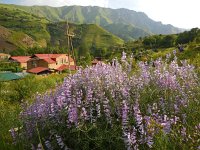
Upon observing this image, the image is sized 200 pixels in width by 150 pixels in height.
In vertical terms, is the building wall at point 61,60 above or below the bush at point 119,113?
below

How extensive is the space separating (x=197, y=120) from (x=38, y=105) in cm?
238

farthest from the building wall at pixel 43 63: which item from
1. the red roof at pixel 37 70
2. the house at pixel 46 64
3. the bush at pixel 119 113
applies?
the bush at pixel 119 113

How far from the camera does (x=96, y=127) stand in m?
3.84

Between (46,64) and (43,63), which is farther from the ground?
(43,63)

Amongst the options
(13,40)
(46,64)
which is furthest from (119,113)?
(13,40)

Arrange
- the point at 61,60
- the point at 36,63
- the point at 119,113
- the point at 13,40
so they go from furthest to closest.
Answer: the point at 13,40
the point at 61,60
the point at 36,63
the point at 119,113

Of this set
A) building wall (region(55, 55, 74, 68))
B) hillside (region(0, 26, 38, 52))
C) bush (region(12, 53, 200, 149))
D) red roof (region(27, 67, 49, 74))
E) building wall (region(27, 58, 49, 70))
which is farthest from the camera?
hillside (region(0, 26, 38, 52))

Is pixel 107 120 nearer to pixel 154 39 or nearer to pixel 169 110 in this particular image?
pixel 169 110

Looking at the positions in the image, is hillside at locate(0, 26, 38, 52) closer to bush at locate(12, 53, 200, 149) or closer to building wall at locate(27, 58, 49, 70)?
building wall at locate(27, 58, 49, 70)

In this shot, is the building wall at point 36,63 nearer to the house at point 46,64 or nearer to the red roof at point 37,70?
the house at point 46,64

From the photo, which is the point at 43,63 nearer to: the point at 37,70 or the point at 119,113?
the point at 37,70

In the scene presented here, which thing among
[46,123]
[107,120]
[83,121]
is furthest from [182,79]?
[46,123]

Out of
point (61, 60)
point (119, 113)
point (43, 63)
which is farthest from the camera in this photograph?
point (61, 60)

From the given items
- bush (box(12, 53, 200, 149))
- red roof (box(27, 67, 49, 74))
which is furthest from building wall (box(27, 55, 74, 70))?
bush (box(12, 53, 200, 149))
